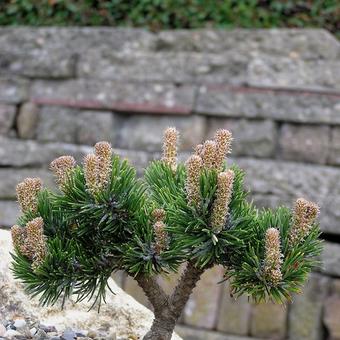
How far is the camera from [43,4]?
5227 millimetres

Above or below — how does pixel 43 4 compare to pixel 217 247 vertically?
below

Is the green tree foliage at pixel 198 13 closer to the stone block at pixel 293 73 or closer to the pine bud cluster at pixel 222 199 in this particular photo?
the stone block at pixel 293 73

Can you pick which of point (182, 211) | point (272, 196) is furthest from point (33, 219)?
point (272, 196)

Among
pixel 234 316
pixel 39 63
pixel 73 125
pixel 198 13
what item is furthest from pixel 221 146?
pixel 39 63

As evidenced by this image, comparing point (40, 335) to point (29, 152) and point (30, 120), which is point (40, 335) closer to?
point (29, 152)

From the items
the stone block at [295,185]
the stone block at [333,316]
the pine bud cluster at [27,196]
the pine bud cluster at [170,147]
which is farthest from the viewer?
the stone block at [295,185]

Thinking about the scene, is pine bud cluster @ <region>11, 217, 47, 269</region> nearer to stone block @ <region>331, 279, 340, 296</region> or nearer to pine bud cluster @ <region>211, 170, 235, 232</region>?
pine bud cluster @ <region>211, 170, 235, 232</region>

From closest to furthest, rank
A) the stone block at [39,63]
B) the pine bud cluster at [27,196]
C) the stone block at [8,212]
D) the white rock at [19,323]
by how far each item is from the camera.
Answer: the pine bud cluster at [27,196], the white rock at [19,323], the stone block at [8,212], the stone block at [39,63]

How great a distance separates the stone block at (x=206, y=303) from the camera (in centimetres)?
440

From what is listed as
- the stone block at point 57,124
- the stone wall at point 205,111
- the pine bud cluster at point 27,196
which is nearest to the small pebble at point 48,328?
the pine bud cluster at point 27,196

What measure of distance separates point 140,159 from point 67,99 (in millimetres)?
654

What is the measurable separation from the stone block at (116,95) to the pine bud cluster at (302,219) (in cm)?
295

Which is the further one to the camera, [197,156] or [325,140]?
[325,140]

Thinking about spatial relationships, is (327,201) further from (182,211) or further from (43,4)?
(182,211)
